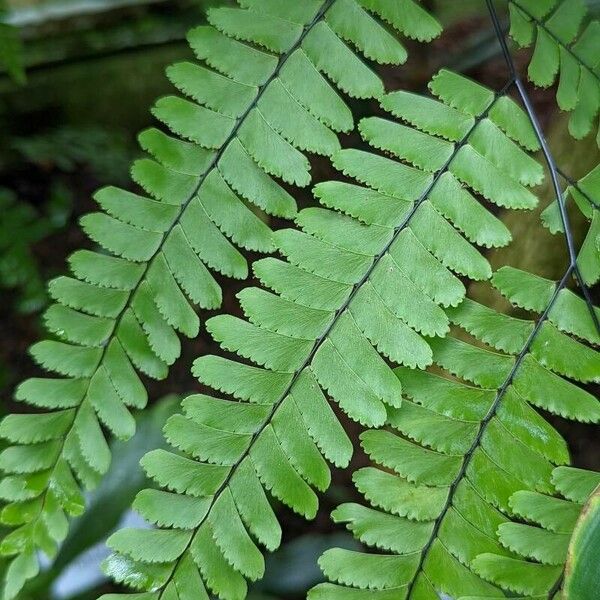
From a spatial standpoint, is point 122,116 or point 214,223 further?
point 122,116

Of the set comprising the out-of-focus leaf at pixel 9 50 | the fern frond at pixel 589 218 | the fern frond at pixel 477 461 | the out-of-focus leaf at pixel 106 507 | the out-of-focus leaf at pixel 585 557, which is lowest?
the out-of-focus leaf at pixel 585 557

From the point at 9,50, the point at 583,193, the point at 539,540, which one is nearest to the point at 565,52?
the point at 583,193

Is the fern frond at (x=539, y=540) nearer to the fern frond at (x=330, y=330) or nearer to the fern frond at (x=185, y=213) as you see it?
the fern frond at (x=330, y=330)

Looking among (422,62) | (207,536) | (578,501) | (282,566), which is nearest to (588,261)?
(578,501)

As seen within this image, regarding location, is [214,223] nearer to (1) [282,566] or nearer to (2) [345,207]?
(2) [345,207]

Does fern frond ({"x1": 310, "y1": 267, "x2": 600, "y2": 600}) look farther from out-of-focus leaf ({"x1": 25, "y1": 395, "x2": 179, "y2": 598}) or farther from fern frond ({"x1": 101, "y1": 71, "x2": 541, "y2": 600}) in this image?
out-of-focus leaf ({"x1": 25, "y1": 395, "x2": 179, "y2": 598})

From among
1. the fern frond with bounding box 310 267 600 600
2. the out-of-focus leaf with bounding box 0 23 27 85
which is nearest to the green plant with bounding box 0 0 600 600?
the fern frond with bounding box 310 267 600 600

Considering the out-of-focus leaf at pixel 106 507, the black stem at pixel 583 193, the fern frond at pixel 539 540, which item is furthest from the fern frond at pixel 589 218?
the out-of-focus leaf at pixel 106 507

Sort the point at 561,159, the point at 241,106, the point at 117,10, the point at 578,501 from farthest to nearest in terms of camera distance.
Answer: the point at 117,10 → the point at 561,159 → the point at 241,106 → the point at 578,501
